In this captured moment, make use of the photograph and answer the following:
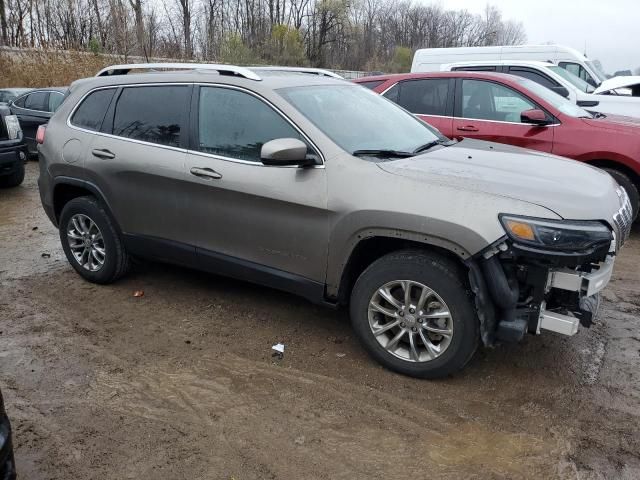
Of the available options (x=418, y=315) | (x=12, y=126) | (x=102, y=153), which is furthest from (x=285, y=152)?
(x=12, y=126)

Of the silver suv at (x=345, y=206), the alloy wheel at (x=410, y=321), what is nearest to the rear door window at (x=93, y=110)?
the silver suv at (x=345, y=206)

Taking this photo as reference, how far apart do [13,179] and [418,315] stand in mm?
8302

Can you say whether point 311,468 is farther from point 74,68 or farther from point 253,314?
point 74,68

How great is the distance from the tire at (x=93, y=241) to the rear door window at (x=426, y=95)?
13.2 feet

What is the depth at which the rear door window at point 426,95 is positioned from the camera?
23.1 ft

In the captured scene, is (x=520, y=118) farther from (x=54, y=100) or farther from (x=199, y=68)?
(x=54, y=100)

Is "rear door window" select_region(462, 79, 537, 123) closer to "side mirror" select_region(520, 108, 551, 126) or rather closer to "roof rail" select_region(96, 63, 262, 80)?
"side mirror" select_region(520, 108, 551, 126)

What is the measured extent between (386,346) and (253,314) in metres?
1.29

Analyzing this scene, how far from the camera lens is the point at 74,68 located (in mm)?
23094

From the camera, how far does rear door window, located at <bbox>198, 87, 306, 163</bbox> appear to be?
3.81 metres

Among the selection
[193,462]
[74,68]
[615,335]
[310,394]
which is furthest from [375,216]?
[74,68]

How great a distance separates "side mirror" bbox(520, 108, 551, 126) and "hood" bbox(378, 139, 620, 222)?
2.50m

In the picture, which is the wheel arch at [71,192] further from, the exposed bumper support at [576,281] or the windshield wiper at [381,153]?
the exposed bumper support at [576,281]

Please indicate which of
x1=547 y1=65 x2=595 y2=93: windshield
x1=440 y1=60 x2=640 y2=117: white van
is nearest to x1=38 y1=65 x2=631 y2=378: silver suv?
x1=440 y1=60 x2=640 y2=117: white van
